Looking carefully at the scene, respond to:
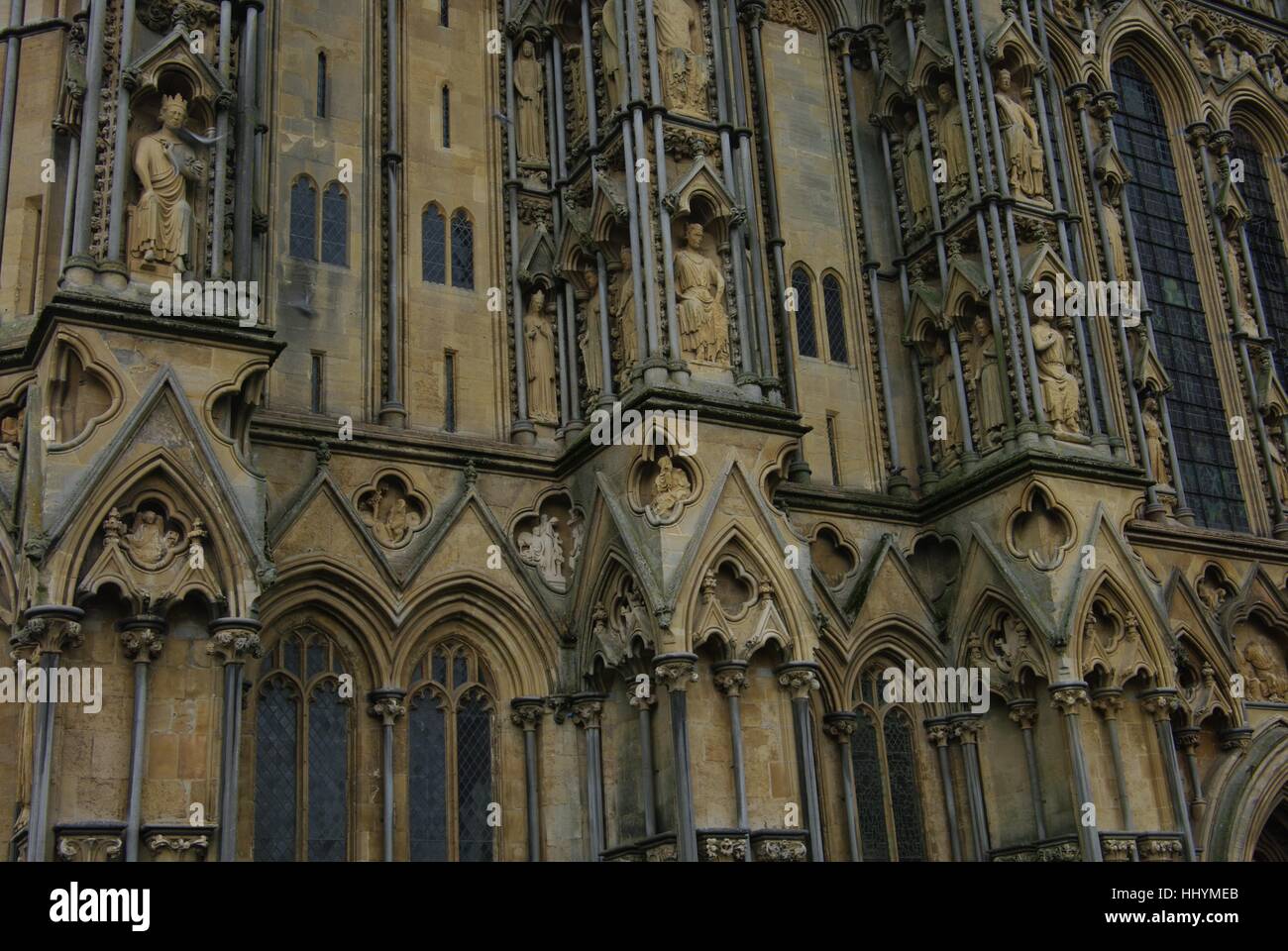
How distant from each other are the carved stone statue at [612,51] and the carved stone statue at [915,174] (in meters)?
4.90

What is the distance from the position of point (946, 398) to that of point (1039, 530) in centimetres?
254

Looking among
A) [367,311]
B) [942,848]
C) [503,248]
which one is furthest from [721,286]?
[942,848]

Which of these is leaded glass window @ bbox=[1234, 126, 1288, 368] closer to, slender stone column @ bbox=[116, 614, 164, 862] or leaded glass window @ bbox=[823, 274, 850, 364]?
leaded glass window @ bbox=[823, 274, 850, 364]

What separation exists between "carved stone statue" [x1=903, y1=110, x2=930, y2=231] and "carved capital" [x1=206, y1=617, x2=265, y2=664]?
1152 cm

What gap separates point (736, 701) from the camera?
15961 millimetres

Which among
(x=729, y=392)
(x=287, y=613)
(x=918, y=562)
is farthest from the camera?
(x=918, y=562)

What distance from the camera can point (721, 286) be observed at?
59.1 feet

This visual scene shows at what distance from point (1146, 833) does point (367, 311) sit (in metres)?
10.7

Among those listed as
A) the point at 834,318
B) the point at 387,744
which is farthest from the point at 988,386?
the point at 387,744

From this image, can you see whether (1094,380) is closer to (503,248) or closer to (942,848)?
(942,848)

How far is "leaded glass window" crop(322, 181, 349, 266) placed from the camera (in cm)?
1820

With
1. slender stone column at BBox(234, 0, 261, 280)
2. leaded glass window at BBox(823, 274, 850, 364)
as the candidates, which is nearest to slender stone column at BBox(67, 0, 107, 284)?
slender stone column at BBox(234, 0, 261, 280)

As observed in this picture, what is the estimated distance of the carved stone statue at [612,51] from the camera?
61.2 feet

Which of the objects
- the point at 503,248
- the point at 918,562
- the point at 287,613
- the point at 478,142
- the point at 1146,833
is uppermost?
the point at 478,142
